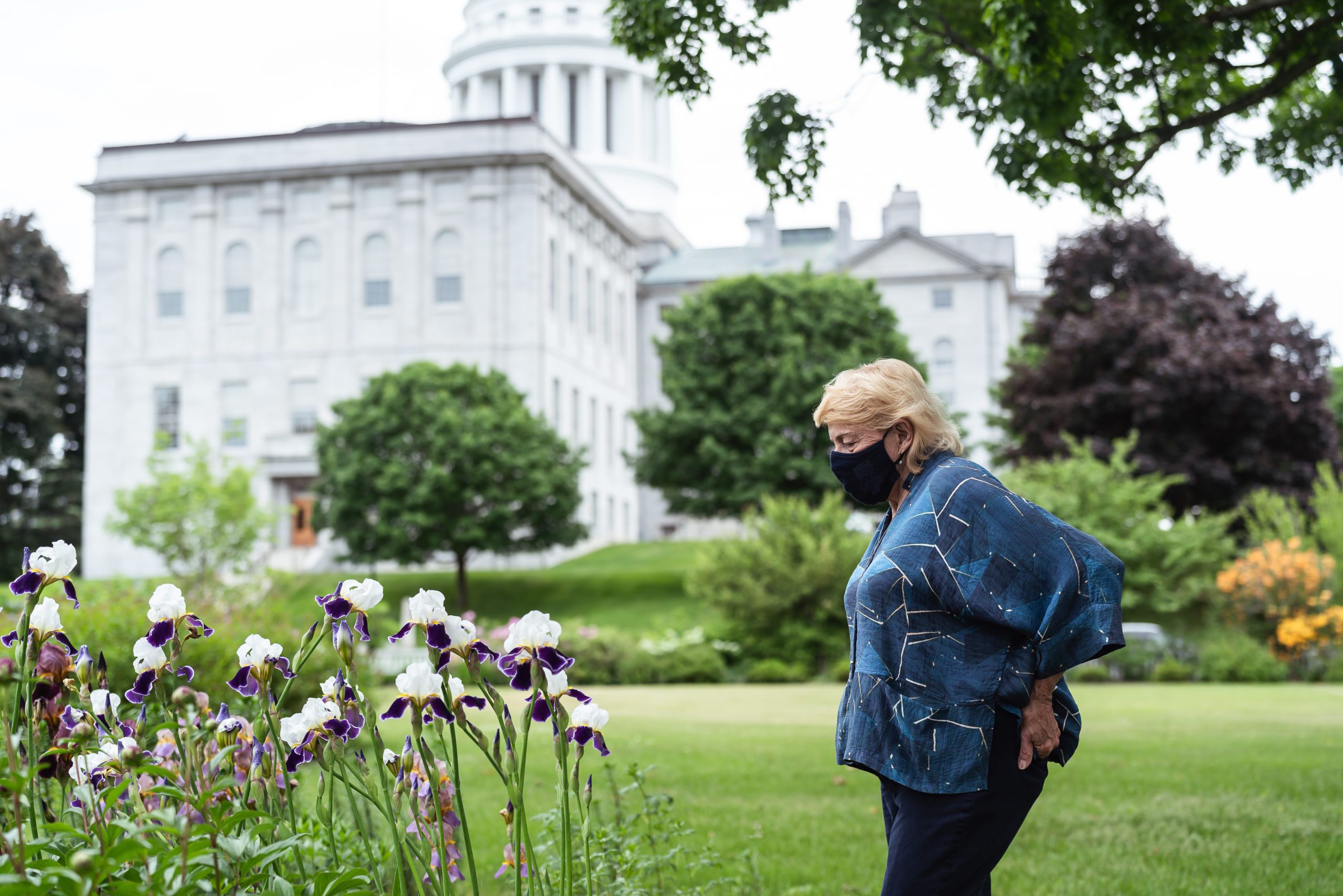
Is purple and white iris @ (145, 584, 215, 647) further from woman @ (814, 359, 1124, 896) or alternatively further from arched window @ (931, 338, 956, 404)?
arched window @ (931, 338, 956, 404)

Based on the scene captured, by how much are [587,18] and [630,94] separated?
5373mm

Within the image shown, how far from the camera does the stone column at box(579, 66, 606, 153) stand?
83250 millimetres

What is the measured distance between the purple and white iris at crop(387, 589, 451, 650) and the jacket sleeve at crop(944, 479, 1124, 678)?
1.28 m

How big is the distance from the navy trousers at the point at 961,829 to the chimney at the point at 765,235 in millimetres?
74198

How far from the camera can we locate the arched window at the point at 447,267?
5444 centimetres

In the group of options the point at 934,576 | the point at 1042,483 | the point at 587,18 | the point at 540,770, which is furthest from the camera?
the point at 587,18

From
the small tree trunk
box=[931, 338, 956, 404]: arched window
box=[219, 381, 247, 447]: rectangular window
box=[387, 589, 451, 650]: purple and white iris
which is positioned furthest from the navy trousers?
box=[931, 338, 956, 404]: arched window

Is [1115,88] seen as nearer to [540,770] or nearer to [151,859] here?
[540,770]

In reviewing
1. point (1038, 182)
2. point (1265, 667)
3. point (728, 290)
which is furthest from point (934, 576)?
point (728, 290)

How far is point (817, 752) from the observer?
12.6m

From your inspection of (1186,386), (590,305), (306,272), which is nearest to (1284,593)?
(1186,386)

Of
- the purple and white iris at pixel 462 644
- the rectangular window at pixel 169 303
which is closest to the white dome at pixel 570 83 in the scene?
the rectangular window at pixel 169 303

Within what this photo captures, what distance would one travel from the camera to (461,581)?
140 ft

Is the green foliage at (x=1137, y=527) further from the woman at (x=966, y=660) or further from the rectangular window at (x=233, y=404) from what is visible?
the rectangular window at (x=233, y=404)
